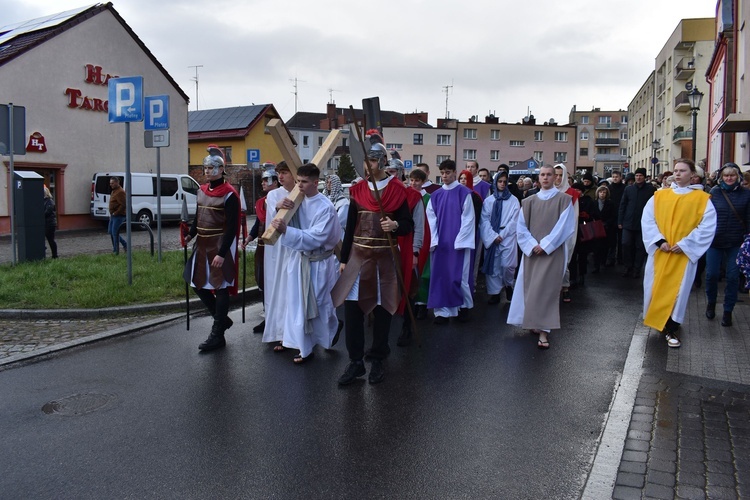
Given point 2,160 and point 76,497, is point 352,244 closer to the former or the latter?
point 76,497

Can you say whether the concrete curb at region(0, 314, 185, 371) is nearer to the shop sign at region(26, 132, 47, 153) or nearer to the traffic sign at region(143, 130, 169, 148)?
the traffic sign at region(143, 130, 169, 148)

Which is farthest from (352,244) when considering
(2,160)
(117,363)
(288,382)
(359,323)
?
(2,160)

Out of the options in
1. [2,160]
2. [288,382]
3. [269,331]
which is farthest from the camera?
[2,160]

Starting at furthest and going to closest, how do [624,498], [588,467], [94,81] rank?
[94,81] < [588,467] < [624,498]

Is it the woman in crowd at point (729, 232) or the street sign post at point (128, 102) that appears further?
the street sign post at point (128, 102)

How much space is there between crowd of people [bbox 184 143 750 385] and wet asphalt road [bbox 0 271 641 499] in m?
0.37

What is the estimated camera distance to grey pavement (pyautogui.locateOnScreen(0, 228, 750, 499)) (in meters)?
3.75

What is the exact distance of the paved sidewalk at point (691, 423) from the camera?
370 centimetres

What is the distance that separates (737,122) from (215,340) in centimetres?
1297

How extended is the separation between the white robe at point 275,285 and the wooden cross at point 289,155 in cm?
40

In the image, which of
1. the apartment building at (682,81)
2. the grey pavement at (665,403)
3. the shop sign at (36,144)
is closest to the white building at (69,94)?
the shop sign at (36,144)

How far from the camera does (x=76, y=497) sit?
11.8 ft

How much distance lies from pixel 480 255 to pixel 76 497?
7390 mm

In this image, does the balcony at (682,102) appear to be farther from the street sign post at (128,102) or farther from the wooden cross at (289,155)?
the wooden cross at (289,155)
